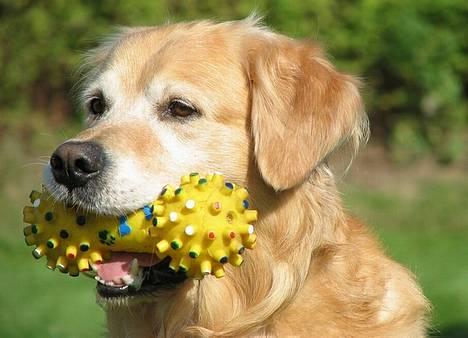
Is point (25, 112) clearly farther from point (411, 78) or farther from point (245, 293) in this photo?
point (245, 293)

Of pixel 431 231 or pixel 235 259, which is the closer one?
pixel 235 259

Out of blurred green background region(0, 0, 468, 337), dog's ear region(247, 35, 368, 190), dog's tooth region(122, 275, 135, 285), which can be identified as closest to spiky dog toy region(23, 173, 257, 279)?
dog's tooth region(122, 275, 135, 285)

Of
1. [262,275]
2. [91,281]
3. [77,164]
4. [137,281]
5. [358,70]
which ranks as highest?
[77,164]

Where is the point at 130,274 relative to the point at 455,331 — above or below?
above

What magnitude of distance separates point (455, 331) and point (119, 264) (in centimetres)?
445

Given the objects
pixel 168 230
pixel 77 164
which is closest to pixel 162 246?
pixel 168 230

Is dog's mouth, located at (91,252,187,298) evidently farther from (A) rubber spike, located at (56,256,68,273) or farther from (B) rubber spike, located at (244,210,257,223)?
(B) rubber spike, located at (244,210,257,223)

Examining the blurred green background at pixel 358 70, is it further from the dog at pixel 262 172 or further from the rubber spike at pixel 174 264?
the rubber spike at pixel 174 264

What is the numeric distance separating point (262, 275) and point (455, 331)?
12.7 feet

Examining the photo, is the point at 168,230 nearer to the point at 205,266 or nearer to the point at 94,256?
the point at 205,266

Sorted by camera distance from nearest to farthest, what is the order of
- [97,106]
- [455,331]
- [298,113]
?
[298,113] → [97,106] → [455,331]

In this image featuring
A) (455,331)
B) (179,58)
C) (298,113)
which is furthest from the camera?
(455,331)

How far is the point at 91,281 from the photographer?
10039 mm

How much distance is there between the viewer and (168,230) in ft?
14.0
